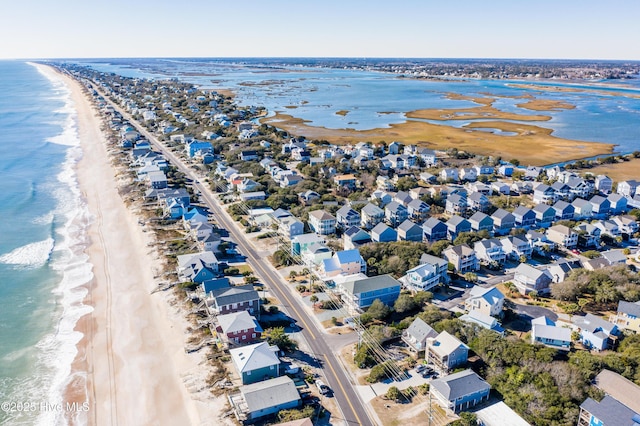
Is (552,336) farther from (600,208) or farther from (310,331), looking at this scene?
(600,208)

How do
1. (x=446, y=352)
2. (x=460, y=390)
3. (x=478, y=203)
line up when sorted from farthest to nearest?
(x=478, y=203), (x=446, y=352), (x=460, y=390)

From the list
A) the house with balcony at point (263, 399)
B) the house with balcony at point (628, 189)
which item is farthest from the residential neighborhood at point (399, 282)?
the house with balcony at point (628, 189)

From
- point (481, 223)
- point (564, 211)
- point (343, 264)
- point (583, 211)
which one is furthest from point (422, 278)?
point (583, 211)

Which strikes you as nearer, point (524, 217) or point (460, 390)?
point (460, 390)

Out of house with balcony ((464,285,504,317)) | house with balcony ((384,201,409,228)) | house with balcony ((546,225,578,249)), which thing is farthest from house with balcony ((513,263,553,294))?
house with balcony ((384,201,409,228))

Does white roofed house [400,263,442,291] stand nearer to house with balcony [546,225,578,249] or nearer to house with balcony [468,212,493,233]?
house with balcony [468,212,493,233]

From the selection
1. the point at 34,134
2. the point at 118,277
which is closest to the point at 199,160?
the point at 118,277

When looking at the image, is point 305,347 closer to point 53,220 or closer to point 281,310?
point 281,310

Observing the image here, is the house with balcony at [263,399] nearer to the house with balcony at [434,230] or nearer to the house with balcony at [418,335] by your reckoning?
the house with balcony at [418,335]
